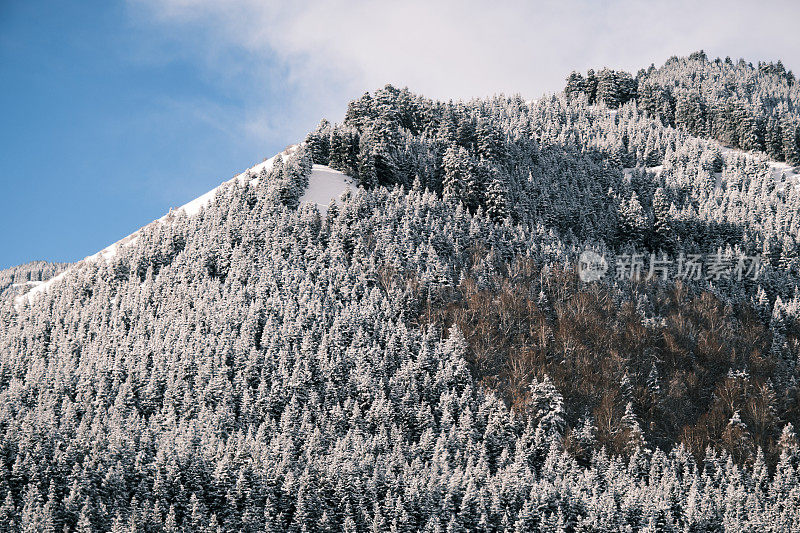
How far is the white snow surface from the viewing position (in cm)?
11131

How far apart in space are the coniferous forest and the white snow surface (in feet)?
6.65

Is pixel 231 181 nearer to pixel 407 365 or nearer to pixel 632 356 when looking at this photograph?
pixel 407 365

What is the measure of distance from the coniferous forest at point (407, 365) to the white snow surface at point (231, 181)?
2026 mm

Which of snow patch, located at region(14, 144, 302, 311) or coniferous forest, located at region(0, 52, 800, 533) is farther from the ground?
snow patch, located at region(14, 144, 302, 311)

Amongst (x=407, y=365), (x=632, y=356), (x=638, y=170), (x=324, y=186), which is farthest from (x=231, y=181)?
(x=638, y=170)

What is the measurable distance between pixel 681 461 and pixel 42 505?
69413 mm

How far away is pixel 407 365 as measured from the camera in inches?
3196

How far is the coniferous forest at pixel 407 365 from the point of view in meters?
63.6

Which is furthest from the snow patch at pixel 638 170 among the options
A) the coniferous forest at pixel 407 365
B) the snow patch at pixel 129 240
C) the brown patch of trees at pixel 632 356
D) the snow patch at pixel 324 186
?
the snow patch at pixel 129 240

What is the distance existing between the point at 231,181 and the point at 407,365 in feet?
201

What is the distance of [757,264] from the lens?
112438 millimetres

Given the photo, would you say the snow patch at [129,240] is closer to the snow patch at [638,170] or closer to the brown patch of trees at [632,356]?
the brown patch of trees at [632,356]

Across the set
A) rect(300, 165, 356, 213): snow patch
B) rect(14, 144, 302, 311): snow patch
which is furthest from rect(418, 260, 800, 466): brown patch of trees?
rect(14, 144, 302, 311): snow patch

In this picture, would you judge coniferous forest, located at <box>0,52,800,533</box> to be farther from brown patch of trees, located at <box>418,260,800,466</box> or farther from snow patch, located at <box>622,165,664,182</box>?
snow patch, located at <box>622,165,664,182</box>
